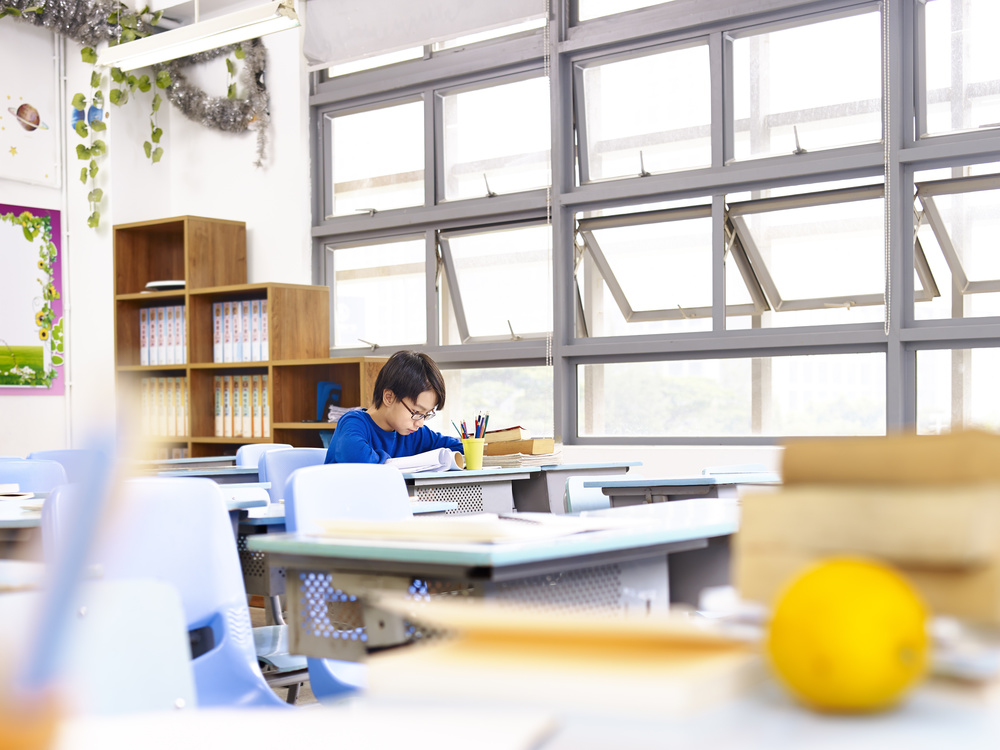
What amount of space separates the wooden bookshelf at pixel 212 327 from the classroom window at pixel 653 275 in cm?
123

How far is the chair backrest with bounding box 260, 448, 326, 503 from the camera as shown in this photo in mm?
3670

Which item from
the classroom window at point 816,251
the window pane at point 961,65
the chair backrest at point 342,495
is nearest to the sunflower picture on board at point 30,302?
the classroom window at point 816,251

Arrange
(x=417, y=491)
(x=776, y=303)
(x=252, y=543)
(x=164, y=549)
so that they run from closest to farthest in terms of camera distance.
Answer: (x=252, y=543)
(x=164, y=549)
(x=417, y=491)
(x=776, y=303)

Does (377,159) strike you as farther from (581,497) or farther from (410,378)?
(581,497)

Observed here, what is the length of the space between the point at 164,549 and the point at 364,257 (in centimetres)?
464

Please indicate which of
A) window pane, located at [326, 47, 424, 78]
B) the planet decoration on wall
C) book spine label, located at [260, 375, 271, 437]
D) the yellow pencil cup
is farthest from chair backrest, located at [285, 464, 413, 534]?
the planet decoration on wall

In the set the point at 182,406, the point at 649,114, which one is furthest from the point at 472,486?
the point at 182,406

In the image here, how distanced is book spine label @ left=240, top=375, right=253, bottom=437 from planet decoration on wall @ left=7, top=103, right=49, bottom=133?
2.08 meters

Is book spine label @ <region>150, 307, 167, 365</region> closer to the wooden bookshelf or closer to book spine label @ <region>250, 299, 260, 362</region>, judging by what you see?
the wooden bookshelf

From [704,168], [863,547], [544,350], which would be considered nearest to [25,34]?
[544,350]

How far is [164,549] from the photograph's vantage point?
1.77m

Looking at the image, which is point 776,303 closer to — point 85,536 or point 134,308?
point 134,308

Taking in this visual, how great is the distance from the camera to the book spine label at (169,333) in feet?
20.5

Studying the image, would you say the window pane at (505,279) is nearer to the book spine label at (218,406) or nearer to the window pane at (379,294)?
the window pane at (379,294)
